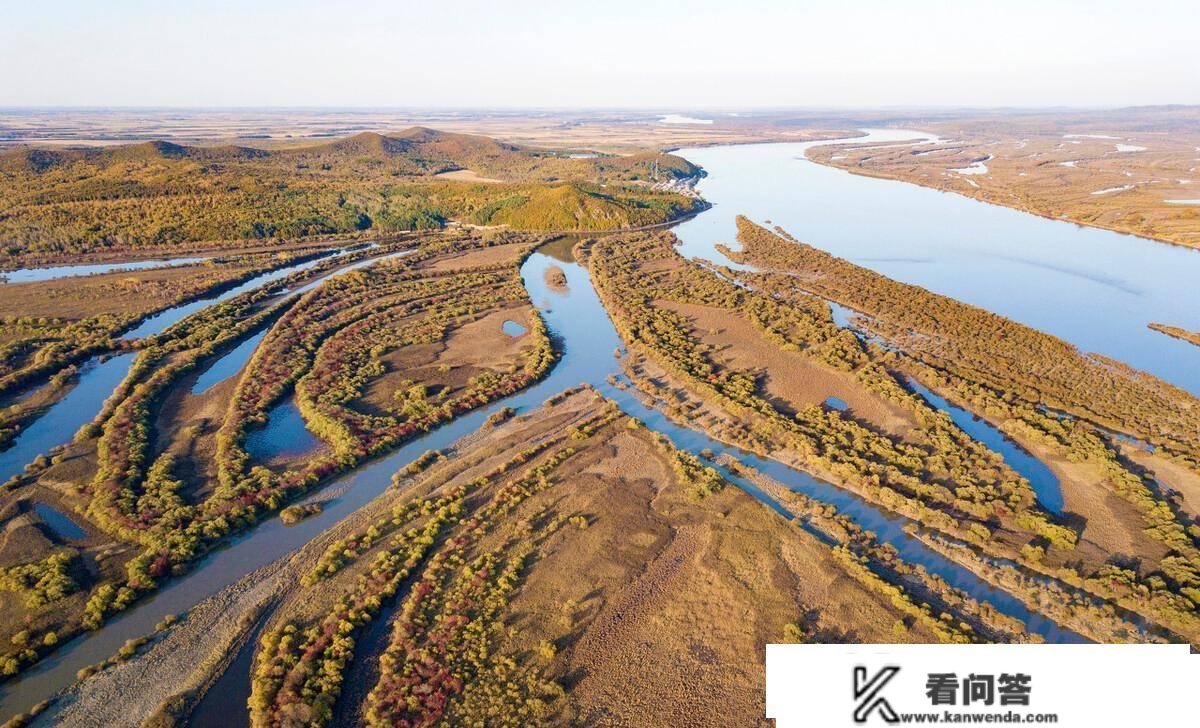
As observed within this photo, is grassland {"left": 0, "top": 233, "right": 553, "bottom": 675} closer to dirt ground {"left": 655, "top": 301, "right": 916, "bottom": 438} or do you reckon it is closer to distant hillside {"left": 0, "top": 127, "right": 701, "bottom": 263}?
dirt ground {"left": 655, "top": 301, "right": 916, "bottom": 438}

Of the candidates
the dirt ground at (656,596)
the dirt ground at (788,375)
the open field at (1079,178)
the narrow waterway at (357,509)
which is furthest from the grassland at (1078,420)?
the open field at (1079,178)

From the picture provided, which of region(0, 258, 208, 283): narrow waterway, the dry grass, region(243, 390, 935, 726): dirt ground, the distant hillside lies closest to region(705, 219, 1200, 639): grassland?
region(243, 390, 935, 726): dirt ground

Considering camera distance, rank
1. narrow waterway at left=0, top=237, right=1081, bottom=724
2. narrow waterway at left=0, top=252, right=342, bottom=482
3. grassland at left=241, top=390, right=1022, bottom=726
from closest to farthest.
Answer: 1. grassland at left=241, top=390, right=1022, bottom=726
2. narrow waterway at left=0, top=237, right=1081, bottom=724
3. narrow waterway at left=0, top=252, right=342, bottom=482

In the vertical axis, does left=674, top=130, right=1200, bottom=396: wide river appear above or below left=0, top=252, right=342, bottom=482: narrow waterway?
above

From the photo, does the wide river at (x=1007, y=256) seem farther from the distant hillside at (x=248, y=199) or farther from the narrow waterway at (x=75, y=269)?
the narrow waterway at (x=75, y=269)

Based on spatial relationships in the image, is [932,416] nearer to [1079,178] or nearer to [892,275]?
[892,275]

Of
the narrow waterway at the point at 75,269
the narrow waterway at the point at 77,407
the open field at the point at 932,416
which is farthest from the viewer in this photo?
the narrow waterway at the point at 75,269

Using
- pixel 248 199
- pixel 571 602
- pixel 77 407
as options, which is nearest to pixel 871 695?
pixel 571 602

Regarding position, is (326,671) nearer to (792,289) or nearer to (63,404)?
(63,404)
